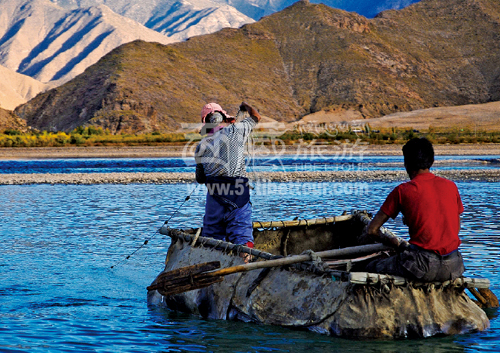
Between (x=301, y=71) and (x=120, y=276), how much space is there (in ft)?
368

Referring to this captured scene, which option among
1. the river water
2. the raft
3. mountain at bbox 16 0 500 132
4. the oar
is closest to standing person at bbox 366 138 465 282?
the raft

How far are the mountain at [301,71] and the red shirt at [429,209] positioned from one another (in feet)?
275

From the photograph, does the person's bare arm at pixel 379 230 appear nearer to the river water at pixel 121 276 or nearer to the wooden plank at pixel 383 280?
the wooden plank at pixel 383 280

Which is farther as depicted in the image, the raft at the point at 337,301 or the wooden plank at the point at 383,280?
the raft at the point at 337,301

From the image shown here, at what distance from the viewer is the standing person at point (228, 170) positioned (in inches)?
259

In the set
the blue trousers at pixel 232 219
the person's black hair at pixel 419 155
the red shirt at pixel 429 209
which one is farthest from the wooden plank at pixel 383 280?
the blue trousers at pixel 232 219

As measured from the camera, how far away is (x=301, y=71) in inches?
4636

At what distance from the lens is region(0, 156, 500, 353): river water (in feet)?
17.8

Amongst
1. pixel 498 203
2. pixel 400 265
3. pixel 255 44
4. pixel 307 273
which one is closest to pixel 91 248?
pixel 307 273

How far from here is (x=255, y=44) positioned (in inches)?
4951

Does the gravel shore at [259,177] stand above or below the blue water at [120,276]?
above

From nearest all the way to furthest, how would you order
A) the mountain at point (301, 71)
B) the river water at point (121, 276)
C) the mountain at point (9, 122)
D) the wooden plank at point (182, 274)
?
1. the river water at point (121, 276)
2. the wooden plank at point (182, 274)
3. the mountain at point (9, 122)
4. the mountain at point (301, 71)

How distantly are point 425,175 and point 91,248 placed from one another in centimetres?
694

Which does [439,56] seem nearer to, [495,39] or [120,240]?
[495,39]
